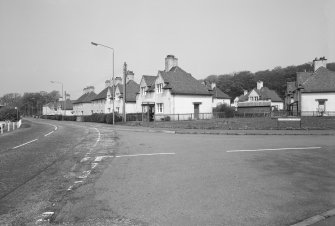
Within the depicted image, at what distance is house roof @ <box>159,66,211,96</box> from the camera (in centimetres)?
4669

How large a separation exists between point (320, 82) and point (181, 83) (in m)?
20.6

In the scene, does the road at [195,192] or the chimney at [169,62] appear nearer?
the road at [195,192]

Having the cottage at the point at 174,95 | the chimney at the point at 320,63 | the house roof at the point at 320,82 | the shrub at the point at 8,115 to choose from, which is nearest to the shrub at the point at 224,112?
the cottage at the point at 174,95

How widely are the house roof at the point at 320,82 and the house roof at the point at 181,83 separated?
48.7ft

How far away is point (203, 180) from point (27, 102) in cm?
17988

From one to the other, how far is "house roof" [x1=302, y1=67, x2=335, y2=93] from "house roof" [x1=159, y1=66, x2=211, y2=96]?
14838 mm

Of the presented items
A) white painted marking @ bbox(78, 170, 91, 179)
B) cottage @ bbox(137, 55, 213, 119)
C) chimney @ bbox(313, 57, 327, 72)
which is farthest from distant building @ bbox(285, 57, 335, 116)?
white painted marking @ bbox(78, 170, 91, 179)

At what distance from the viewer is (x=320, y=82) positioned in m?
45.0

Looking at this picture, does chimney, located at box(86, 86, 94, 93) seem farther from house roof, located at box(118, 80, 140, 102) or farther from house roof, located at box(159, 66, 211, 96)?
house roof, located at box(159, 66, 211, 96)

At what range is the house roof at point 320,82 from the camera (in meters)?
43.9

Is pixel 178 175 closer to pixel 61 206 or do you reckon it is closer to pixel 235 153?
pixel 61 206

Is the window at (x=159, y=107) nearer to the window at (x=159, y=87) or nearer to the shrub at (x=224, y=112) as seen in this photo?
the window at (x=159, y=87)

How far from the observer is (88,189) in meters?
6.68

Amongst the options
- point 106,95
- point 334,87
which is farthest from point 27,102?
point 334,87
